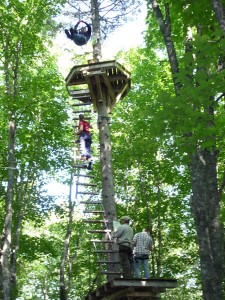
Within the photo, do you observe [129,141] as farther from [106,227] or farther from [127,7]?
[106,227]

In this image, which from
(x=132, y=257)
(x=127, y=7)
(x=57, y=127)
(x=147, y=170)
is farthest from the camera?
(x=147, y=170)

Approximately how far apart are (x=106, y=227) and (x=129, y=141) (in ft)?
37.4

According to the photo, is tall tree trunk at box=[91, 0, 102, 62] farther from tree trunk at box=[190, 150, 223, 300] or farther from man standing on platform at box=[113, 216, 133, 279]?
man standing on platform at box=[113, 216, 133, 279]

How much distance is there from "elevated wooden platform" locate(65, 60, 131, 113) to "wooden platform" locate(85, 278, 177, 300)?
16.7ft

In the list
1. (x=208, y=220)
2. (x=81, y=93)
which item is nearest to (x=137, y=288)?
(x=208, y=220)

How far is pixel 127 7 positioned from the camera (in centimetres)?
1262

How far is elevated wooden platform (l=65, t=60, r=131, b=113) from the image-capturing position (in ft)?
32.9

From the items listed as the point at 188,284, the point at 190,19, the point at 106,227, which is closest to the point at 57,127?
the point at 106,227

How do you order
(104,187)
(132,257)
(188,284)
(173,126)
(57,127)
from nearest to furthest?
1. (173,126)
2. (132,257)
3. (104,187)
4. (57,127)
5. (188,284)

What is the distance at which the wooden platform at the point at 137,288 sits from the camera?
24.0 ft

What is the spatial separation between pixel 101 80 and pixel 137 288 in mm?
5528

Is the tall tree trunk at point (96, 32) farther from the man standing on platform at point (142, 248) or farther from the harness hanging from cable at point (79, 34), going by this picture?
the man standing on platform at point (142, 248)

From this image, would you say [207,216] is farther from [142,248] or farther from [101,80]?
Answer: [101,80]

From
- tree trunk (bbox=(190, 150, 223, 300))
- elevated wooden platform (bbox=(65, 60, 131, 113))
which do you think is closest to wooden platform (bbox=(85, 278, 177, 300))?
tree trunk (bbox=(190, 150, 223, 300))
